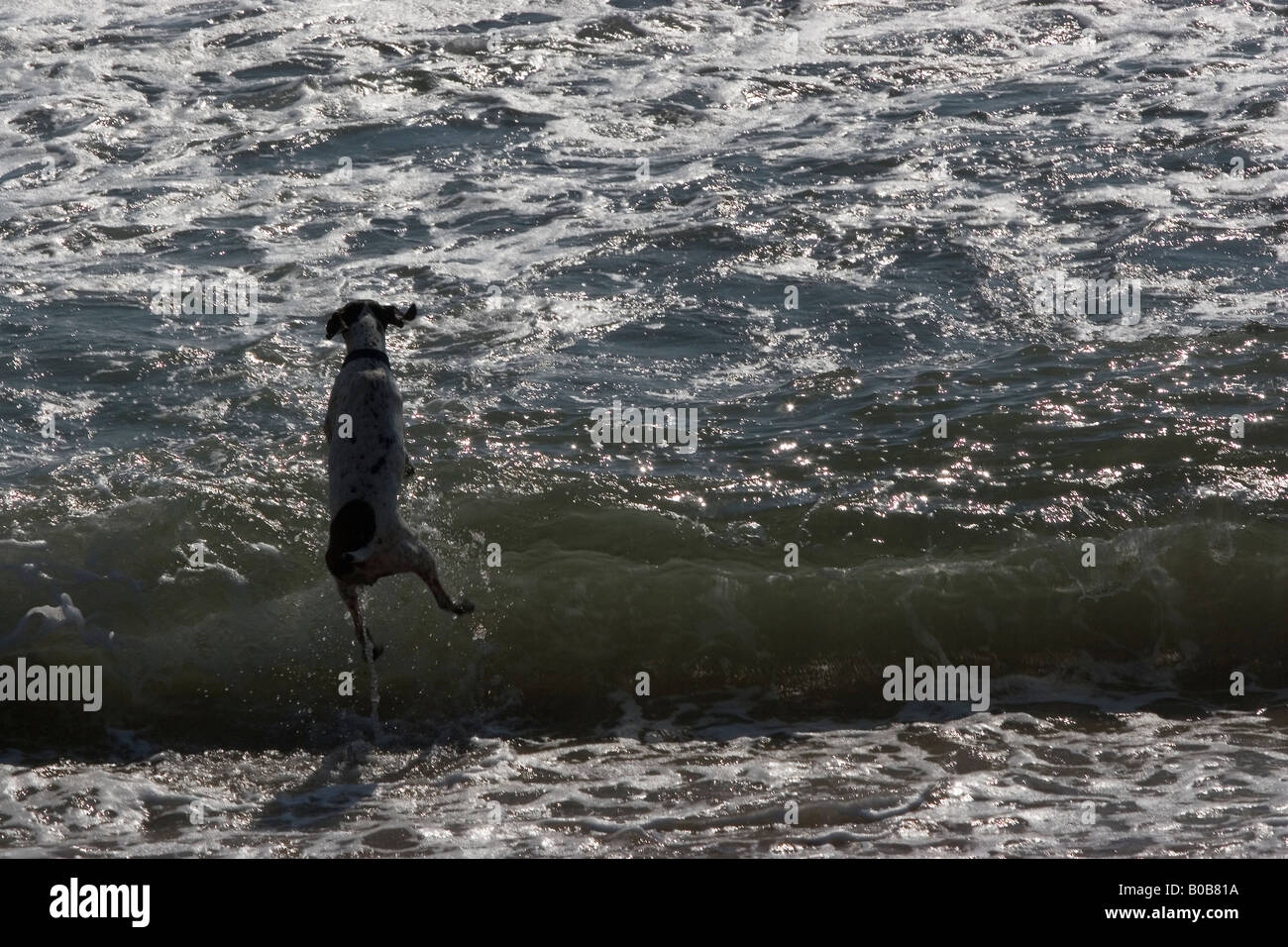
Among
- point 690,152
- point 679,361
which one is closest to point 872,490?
point 679,361

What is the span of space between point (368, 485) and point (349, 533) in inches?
11.6

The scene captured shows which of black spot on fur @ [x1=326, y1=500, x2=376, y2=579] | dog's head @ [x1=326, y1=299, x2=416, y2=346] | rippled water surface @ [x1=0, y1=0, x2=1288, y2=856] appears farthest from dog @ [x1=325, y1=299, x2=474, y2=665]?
rippled water surface @ [x1=0, y1=0, x2=1288, y2=856]

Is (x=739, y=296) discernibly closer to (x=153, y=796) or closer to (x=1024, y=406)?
(x=1024, y=406)

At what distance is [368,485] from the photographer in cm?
664

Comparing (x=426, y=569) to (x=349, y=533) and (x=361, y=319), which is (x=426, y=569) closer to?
(x=349, y=533)

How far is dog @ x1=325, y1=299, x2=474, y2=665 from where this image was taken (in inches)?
255

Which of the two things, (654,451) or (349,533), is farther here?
(654,451)

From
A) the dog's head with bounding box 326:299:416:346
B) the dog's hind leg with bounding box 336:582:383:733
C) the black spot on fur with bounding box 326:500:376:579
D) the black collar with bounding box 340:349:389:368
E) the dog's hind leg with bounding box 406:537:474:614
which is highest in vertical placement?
the dog's head with bounding box 326:299:416:346

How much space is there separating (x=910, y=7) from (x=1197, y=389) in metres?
10.5

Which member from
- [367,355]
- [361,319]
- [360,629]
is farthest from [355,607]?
[361,319]

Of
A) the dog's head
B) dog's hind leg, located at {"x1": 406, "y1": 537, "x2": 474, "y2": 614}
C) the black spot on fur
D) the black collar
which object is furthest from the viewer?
the dog's head

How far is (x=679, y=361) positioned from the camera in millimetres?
11133

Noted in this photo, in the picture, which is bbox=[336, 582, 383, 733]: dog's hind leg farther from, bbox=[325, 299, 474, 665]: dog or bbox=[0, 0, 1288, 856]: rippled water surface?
A: bbox=[0, 0, 1288, 856]: rippled water surface

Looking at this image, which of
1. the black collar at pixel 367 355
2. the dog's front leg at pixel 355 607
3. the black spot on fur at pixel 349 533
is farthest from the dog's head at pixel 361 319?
the dog's front leg at pixel 355 607
